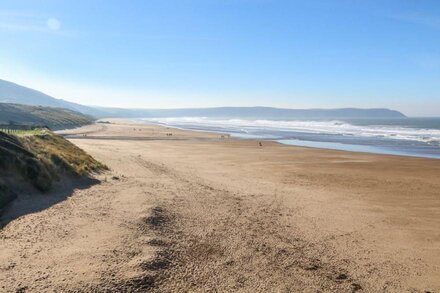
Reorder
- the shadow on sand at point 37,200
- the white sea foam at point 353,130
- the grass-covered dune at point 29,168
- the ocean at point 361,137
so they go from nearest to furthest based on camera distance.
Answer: the shadow on sand at point 37,200, the grass-covered dune at point 29,168, the ocean at point 361,137, the white sea foam at point 353,130

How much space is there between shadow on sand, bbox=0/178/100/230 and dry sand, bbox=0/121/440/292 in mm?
71

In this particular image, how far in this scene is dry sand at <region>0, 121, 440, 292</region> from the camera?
759 cm

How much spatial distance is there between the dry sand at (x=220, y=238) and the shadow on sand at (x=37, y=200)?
7 centimetres

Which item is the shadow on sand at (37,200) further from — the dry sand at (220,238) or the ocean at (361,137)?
the ocean at (361,137)

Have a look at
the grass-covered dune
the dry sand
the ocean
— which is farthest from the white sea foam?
the grass-covered dune

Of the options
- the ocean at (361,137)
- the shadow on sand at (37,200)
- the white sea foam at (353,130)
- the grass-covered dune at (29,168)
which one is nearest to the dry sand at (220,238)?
the shadow on sand at (37,200)

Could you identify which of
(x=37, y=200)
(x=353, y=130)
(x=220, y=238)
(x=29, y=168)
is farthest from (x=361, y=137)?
(x=37, y=200)

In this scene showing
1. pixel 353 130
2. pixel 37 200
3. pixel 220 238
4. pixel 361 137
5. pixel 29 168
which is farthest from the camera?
pixel 353 130

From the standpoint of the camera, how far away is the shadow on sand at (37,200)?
1045 cm

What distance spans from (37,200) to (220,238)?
5.81m

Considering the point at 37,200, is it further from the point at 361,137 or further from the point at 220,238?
the point at 361,137

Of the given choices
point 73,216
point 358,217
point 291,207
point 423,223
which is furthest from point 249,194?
point 73,216

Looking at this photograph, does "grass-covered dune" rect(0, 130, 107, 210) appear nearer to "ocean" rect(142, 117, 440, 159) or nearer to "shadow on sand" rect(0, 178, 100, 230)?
"shadow on sand" rect(0, 178, 100, 230)

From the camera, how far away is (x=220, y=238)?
10188 mm
